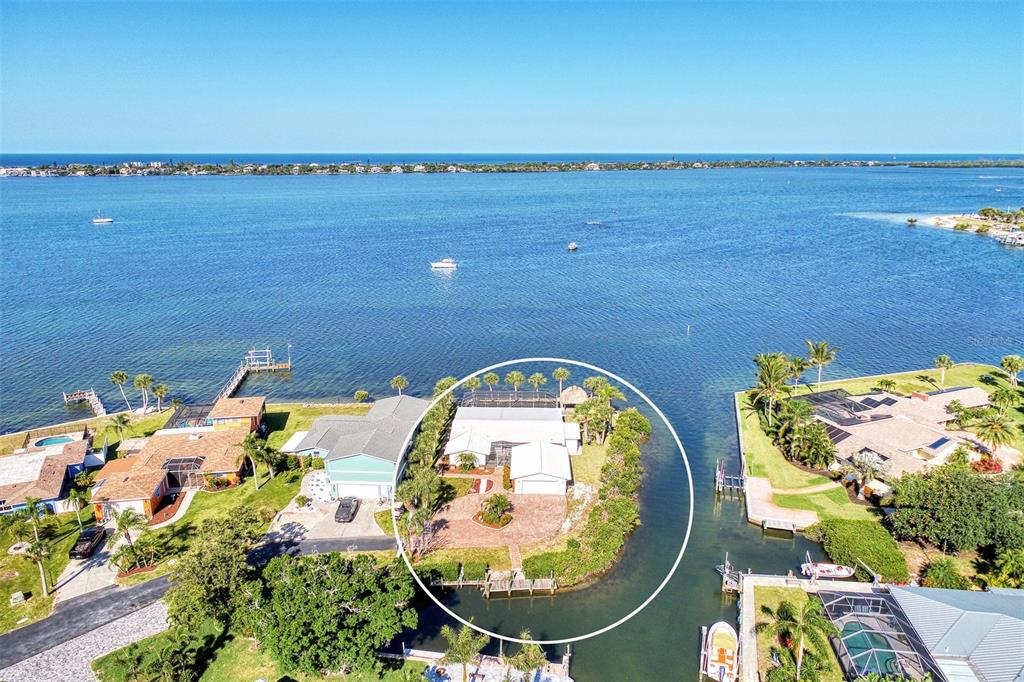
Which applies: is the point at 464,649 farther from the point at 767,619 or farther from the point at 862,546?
the point at 862,546

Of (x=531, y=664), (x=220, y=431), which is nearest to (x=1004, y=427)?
(x=531, y=664)

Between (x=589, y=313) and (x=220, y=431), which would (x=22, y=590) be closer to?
(x=220, y=431)

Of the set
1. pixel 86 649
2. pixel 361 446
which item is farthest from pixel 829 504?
pixel 86 649

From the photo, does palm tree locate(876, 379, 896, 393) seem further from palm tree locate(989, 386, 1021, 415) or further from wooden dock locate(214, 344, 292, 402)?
wooden dock locate(214, 344, 292, 402)

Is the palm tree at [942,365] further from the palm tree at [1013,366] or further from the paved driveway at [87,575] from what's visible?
the paved driveway at [87,575]

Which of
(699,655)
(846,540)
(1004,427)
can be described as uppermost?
(1004,427)

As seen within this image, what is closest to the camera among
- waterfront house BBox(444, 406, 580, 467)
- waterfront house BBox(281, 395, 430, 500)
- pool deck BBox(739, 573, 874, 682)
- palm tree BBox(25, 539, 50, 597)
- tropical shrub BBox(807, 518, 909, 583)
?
→ pool deck BBox(739, 573, 874, 682)

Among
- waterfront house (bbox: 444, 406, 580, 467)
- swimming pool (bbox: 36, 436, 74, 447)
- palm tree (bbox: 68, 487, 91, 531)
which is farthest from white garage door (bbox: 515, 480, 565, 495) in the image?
swimming pool (bbox: 36, 436, 74, 447)
